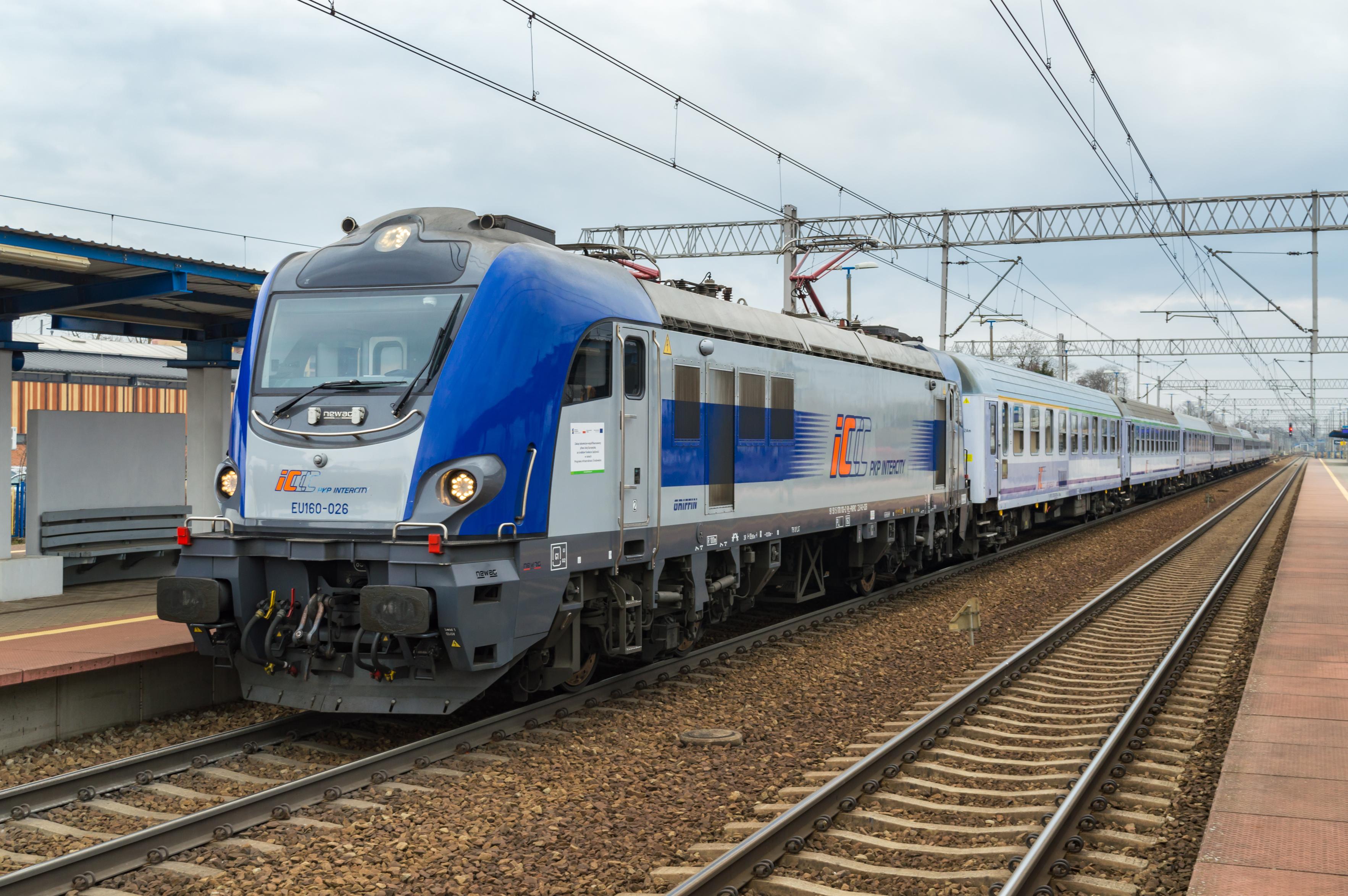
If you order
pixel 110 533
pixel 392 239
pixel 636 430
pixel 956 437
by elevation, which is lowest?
pixel 110 533

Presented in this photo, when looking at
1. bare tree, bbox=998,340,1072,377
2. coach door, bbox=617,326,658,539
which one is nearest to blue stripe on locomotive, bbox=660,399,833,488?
coach door, bbox=617,326,658,539

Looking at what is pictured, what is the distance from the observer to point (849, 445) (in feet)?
44.7

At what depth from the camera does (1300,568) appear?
17641 mm

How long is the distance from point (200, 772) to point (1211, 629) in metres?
10.9

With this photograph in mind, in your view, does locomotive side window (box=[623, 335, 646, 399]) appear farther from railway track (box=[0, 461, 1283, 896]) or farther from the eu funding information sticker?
railway track (box=[0, 461, 1283, 896])

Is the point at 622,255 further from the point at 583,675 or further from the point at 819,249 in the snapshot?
the point at 819,249

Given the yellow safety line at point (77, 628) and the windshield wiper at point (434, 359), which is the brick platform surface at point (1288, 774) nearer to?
the windshield wiper at point (434, 359)

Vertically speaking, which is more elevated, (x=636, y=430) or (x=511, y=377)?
(x=511, y=377)

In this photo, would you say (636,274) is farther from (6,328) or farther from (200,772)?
(6,328)

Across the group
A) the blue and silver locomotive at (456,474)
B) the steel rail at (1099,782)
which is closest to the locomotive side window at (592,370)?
the blue and silver locomotive at (456,474)

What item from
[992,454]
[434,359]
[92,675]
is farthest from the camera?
[992,454]

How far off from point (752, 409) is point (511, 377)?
3.80 metres

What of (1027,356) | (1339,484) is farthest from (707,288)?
(1027,356)

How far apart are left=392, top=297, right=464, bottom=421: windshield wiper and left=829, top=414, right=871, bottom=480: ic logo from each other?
6.23m
